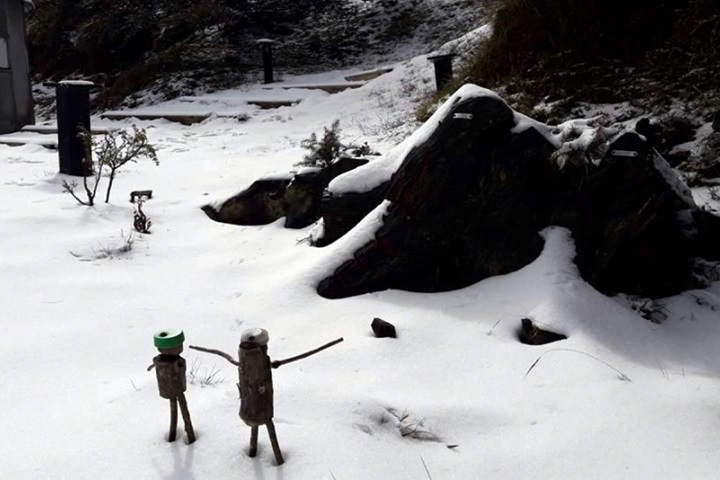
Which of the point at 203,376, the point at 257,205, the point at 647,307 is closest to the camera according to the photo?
the point at 203,376

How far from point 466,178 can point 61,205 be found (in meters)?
4.41

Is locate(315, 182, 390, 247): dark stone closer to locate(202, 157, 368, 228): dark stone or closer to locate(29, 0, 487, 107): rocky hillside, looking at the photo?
locate(202, 157, 368, 228): dark stone

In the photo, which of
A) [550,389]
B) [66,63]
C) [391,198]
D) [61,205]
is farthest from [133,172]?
[66,63]

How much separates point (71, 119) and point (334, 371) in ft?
20.8

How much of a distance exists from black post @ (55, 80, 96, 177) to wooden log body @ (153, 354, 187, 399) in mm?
6219

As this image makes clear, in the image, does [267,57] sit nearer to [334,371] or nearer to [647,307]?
[647,307]

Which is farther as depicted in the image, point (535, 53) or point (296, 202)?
point (535, 53)

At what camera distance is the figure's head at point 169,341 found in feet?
6.83

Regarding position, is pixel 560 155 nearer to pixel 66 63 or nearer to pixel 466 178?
pixel 466 178

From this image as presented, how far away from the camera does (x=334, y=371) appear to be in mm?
2943

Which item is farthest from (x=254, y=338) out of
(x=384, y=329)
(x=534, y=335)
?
(x=534, y=335)

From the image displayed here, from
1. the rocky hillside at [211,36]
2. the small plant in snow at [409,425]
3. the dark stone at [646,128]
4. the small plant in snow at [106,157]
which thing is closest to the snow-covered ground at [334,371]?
the small plant in snow at [409,425]

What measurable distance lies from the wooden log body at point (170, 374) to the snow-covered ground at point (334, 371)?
0.85 feet

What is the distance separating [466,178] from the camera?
4.05m
